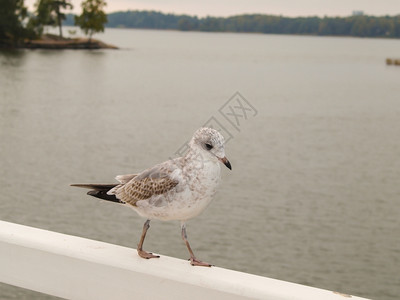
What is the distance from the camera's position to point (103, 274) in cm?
211

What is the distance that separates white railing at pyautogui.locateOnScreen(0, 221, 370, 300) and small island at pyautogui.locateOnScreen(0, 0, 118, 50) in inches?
3525

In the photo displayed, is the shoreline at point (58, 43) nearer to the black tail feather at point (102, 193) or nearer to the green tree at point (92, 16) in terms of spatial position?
the green tree at point (92, 16)

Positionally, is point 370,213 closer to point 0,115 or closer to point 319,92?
point 0,115

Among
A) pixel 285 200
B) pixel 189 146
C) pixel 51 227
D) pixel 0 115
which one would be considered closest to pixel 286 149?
pixel 285 200

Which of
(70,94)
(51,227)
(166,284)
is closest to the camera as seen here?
(166,284)

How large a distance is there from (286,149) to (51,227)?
16549 mm

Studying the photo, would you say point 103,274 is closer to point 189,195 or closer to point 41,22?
point 189,195

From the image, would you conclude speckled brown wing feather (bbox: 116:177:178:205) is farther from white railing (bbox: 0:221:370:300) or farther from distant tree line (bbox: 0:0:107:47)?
distant tree line (bbox: 0:0:107:47)

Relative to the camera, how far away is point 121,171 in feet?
81.6

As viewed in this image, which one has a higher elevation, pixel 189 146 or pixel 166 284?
pixel 189 146

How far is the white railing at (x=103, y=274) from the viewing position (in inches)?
77.2

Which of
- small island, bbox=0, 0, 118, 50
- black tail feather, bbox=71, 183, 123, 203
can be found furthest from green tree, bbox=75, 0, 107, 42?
black tail feather, bbox=71, 183, 123, 203

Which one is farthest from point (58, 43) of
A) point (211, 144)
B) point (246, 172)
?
point (211, 144)

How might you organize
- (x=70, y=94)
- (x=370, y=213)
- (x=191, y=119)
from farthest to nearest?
(x=70, y=94) → (x=191, y=119) → (x=370, y=213)
